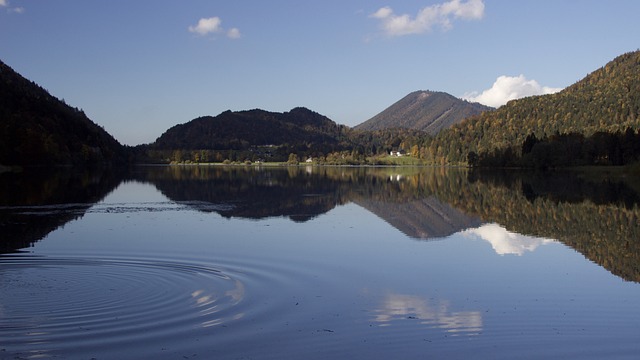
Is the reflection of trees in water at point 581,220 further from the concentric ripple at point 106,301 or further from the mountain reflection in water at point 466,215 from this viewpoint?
the concentric ripple at point 106,301

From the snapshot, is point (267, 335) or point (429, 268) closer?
point (267, 335)

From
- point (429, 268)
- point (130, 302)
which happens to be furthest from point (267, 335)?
point (429, 268)

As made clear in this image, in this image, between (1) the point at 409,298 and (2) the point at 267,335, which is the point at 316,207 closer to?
(1) the point at 409,298

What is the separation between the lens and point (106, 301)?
1253cm

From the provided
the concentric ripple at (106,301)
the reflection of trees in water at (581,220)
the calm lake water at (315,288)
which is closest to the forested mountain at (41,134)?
the calm lake water at (315,288)

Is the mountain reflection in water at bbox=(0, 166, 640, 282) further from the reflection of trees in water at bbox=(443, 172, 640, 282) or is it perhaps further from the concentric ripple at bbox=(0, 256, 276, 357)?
the concentric ripple at bbox=(0, 256, 276, 357)

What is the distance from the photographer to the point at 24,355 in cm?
916

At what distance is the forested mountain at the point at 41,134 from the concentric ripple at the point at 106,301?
87609 millimetres

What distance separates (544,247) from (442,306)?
35.3 ft

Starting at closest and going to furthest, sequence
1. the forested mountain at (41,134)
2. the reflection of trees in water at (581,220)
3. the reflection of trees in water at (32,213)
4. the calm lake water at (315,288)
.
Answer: the calm lake water at (315,288) → the reflection of trees in water at (581,220) → the reflection of trees in water at (32,213) → the forested mountain at (41,134)

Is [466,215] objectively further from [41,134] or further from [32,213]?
[41,134]

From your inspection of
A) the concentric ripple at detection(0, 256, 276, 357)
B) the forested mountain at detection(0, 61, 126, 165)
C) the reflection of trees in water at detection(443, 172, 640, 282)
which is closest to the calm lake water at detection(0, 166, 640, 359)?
the concentric ripple at detection(0, 256, 276, 357)

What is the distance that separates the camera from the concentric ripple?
399 inches

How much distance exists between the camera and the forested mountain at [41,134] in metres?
101
